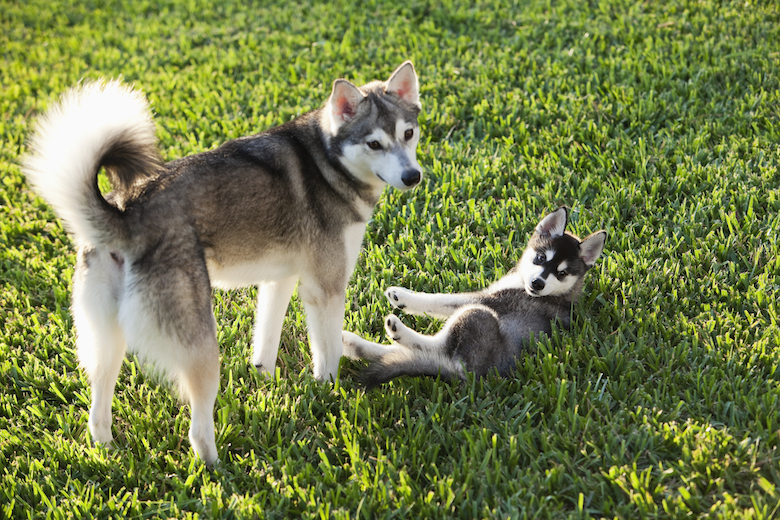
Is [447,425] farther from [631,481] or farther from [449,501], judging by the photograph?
[631,481]

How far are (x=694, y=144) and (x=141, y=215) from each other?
4.52 meters

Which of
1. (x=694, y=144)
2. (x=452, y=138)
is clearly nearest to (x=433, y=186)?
(x=452, y=138)

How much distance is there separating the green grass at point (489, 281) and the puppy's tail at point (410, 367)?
0.13 m

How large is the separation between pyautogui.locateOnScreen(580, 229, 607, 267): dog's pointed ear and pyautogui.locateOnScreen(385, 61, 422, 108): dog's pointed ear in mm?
1375

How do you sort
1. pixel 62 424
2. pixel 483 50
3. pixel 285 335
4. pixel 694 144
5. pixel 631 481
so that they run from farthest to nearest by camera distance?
1. pixel 483 50
2. pixel 694 144
3. pixel 285 335
4. pixel 62 424
5. pixel 631 481

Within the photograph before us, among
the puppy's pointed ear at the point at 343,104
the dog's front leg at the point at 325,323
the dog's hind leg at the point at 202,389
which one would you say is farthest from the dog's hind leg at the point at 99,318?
the puppy's pointed ear at the point at 343,104

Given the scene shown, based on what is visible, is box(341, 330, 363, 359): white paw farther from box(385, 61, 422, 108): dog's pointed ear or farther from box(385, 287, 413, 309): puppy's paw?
box(385, 61, 422, 108): dog's pointed ear

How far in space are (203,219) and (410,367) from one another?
54.3 inches

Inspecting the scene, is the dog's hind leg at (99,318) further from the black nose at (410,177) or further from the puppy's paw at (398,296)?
the puppy's paw at (398,296)

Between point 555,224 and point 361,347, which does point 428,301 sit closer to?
point 361,347

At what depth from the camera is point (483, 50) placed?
7625 mm

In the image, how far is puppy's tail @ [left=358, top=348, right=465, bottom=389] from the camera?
362 cm

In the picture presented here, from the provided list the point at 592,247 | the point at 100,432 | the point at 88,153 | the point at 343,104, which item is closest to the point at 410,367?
the point at 592,247

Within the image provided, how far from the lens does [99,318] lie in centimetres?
321
